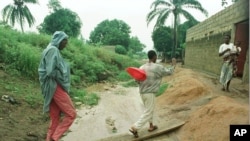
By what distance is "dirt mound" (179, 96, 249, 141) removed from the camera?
15.2 feet

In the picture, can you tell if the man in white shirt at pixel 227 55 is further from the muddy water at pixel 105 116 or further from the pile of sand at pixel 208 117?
the muddy water at pixel 105 116

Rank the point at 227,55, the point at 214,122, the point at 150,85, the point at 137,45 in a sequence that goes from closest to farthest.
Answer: the point at 214,122
the point at 150,85
the point at 227,55
the point at 137,45

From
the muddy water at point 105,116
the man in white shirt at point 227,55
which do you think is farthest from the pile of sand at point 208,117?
the muddy water at point 105,116

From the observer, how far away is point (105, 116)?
790 cm

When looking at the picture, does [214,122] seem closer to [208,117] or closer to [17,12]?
[208,117]

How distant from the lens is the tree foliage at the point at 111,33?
51.5 metres

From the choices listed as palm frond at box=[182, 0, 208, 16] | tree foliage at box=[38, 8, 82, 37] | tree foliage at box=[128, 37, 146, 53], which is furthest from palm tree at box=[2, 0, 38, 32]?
tree foliage at box=[128, 37, 146, 53]

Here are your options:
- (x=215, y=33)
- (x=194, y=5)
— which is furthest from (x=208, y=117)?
(x=194, y=5)

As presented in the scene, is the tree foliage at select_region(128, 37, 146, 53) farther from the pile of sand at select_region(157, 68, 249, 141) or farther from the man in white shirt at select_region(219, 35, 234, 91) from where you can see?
the pile of sand at select_region(157, 68, 249, 141)

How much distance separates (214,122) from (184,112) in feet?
4.98

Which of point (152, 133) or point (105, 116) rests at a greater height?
point (152, 133)

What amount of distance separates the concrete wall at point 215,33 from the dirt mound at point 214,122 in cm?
376

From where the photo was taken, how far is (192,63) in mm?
19625

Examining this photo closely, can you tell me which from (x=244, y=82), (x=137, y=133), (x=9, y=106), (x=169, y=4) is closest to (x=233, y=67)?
(x=244, y=82)
